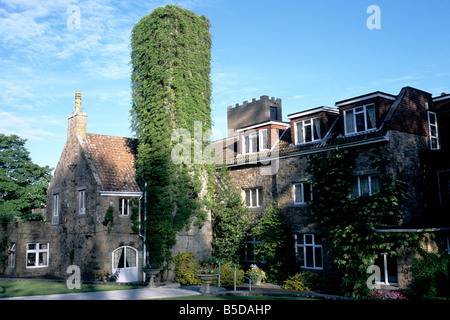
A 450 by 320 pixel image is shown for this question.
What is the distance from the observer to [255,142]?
85.4 ft

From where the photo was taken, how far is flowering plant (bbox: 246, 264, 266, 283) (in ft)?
73.0

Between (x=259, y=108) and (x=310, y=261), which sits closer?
(x=310, y=261)

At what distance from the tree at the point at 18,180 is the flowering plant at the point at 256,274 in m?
25.4

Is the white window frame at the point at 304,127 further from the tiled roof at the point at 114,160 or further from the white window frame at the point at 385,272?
the tiled roof at the point at 114,160

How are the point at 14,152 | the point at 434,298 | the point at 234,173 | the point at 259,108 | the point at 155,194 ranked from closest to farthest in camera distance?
the point at 434,298 < the point at 155,194 < the point at 234,173 < the point at 259,108 < the point at 14,152

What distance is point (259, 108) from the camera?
3625cm

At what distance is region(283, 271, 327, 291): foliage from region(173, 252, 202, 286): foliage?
4.64 meters

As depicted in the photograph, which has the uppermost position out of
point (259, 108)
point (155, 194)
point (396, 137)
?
point (259, 108)

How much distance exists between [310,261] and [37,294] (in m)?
13.0

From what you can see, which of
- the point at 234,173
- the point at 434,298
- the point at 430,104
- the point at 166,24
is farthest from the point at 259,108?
the point at 434,298

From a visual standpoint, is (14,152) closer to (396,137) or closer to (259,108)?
(259,108)

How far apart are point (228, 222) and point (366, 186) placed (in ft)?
27.8

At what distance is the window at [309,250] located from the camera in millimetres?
21344

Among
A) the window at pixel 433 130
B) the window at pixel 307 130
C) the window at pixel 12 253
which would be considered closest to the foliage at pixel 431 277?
the window at pixel 433 130
